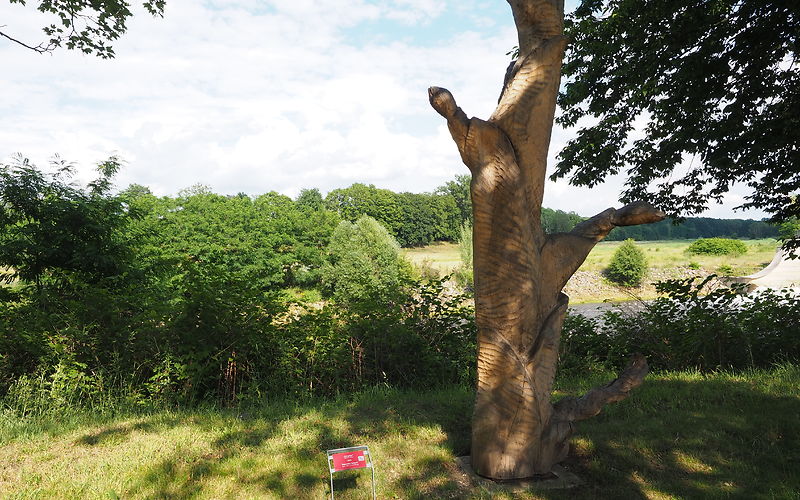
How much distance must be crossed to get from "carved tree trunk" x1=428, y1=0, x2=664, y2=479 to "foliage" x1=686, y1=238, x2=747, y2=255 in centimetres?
7095

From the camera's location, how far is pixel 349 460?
3799 millimetres

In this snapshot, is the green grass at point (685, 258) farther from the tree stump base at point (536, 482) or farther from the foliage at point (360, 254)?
the tree stump base at point (536, 482)

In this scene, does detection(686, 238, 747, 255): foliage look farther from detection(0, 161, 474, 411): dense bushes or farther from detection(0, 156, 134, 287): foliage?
detection(0, 156, 134, 287): foliage

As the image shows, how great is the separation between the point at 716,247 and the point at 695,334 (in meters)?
69.6

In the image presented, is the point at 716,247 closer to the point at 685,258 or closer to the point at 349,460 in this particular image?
the point at 685,258

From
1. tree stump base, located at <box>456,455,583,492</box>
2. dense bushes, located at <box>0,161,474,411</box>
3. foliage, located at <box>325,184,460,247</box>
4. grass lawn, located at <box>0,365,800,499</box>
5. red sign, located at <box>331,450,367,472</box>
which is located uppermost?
foliage, located at <box>325,184,460,247</box>

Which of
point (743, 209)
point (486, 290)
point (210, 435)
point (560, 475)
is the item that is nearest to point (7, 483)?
point (210, 435)

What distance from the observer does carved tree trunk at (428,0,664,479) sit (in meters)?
4.27

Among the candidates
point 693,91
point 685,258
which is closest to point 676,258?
point 685,258

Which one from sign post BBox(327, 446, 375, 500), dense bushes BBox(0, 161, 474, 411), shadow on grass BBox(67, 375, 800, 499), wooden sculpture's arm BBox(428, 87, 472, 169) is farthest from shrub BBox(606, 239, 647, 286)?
sign post BBox(327, 446, 375, 500)

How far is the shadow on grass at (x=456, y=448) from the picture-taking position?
171 inches

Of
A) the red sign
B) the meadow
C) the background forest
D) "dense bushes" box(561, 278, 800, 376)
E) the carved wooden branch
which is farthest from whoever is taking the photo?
the meadow

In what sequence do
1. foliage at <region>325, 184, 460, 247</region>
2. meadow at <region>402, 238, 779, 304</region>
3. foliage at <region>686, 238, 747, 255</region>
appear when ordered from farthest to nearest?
1. foliage at <region>325, 184, 460, 247</region>
2. foliage at <region>686, 238, 747, 255</region>
3. meadow at <region>402, 238, 779, 304</region>

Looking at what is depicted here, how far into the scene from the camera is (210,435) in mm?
5371
